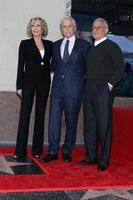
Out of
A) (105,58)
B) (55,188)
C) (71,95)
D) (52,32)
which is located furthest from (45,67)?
(55,188)

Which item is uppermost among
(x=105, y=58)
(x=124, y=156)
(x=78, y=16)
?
(x=78, y=16)

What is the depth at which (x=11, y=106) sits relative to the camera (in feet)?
21.1

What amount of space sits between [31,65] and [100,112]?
1046 mm

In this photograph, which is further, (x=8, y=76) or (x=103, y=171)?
(x=8, y=76)

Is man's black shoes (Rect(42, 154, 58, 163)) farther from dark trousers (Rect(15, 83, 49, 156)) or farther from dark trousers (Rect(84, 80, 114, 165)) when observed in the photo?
dark trousers (Rect(84, 80, 114, 165))

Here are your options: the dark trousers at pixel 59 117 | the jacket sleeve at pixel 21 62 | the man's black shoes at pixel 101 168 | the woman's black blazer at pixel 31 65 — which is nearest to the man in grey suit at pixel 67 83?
the dark trousers at pixel 59 117

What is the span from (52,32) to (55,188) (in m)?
2.98

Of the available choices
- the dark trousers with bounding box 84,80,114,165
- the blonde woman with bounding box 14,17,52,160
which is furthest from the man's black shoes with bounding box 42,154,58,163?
the dark trousers with bounding box 84,80,114,165

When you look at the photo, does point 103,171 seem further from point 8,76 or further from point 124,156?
point 8,76

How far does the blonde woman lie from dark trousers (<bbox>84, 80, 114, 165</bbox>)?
0.58 meters

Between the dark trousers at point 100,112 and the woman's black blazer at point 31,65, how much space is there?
593 mm

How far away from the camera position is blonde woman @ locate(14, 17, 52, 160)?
212 inches

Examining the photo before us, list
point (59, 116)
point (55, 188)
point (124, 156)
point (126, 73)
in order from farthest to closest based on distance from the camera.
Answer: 1. point (126, 73)
2. point (124, 156)
3. point (59, 116)
4. point (55, 188)

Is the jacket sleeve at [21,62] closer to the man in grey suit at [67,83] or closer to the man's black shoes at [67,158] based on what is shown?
the man in grey suit at [67,83]
